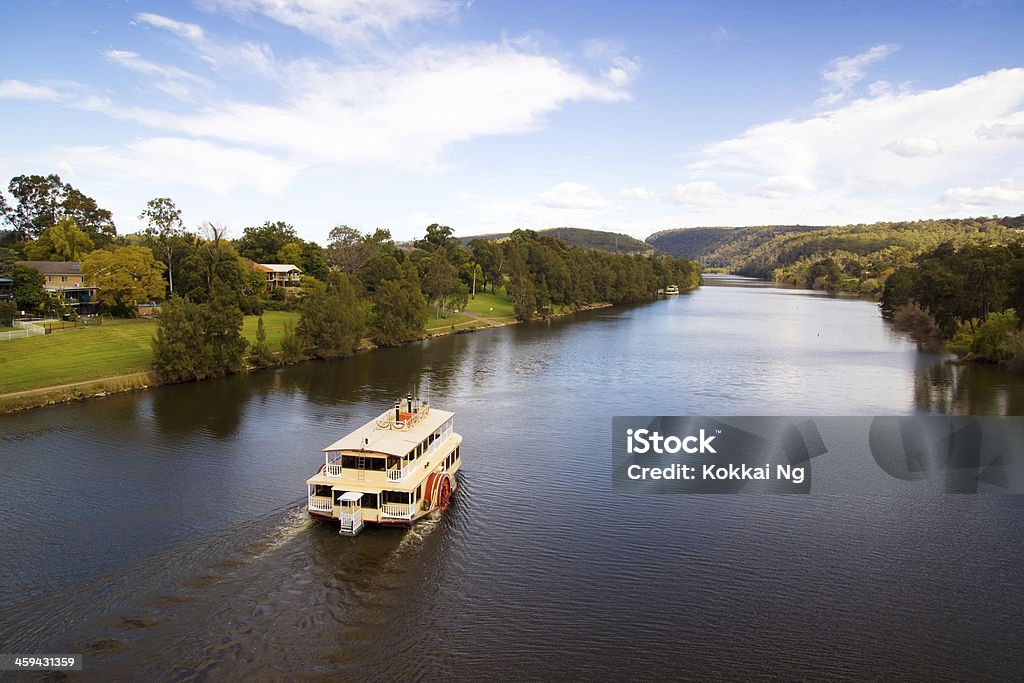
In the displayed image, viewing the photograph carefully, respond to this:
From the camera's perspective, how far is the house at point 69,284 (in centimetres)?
7612

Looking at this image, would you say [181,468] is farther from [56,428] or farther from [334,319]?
[334,319]

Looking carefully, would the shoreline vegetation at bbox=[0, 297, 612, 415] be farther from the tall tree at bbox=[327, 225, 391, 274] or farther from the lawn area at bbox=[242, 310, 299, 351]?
the tall tree at bbox=[327, 225, 391, 274]

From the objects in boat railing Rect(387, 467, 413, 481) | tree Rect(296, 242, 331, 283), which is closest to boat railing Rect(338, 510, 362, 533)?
boat railing Rect(387, 467, 413, 481)

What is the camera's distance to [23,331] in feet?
191

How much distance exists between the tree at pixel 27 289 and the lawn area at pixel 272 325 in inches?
751

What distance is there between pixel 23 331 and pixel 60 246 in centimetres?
3565

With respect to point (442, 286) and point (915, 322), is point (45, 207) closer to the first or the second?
point (442, 286)

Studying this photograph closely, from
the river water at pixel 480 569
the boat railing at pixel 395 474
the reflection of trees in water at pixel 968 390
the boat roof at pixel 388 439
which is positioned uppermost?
the boat roof at pixel 388 439

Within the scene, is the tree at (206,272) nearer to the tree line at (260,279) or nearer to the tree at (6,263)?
the tree line at (260,279)

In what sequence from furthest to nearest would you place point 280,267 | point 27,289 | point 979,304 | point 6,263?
point 280,267
point 979,304
point 6,263
point 27,289

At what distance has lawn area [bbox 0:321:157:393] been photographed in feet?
155

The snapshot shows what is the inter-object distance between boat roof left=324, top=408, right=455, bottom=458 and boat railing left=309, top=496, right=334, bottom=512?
5.76ft

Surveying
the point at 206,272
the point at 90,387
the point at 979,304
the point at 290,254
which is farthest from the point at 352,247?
the point at 979,304

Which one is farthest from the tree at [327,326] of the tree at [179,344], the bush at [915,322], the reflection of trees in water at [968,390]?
Answer: the bush at [915,322]
